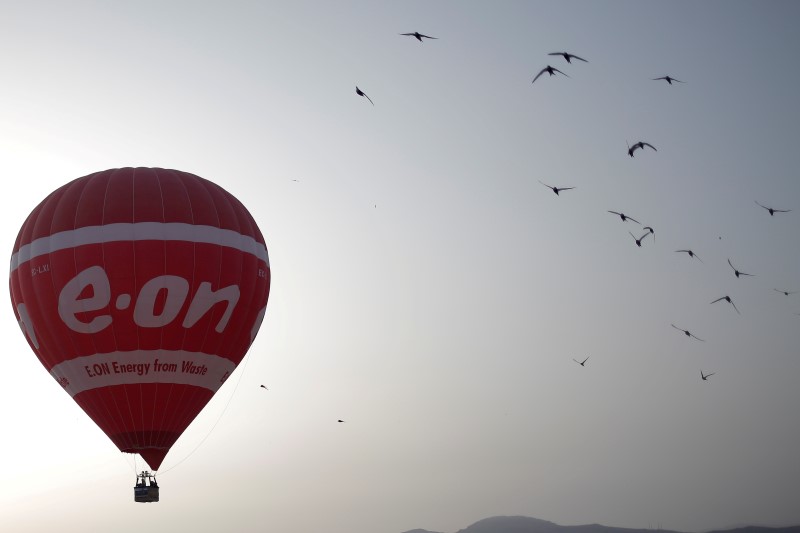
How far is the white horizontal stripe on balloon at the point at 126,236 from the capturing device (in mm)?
39344

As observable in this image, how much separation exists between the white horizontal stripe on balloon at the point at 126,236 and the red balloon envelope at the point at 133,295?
3cm

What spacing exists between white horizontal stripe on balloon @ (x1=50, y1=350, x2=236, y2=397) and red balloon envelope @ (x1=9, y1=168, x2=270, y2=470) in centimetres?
3

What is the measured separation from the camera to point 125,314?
3919cm

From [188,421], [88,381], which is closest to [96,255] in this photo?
[88,381]

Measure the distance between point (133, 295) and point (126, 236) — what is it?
204 centimetres

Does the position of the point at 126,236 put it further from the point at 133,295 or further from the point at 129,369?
the point at 129,369

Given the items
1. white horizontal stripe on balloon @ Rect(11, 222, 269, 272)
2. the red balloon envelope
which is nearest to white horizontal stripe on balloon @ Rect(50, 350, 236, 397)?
the red balloon envelope

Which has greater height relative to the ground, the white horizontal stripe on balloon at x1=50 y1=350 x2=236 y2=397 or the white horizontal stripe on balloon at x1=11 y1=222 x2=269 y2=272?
the white horizontal stripe on balloon at x1=11 y1=222 x2=269 y2=272

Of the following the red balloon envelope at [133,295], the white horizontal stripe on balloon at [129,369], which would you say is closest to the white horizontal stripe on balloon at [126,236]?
the red balloon envelope at [133,295]

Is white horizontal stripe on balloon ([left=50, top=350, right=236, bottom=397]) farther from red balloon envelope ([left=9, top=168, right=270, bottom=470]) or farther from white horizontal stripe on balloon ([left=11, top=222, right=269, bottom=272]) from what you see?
white horizontal stripe on balloon ([left=11, top=222, right=269, bottom=272])

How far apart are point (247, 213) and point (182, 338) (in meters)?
5.80

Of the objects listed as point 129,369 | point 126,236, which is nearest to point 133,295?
point 126,236

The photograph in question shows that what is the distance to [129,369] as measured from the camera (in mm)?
39406

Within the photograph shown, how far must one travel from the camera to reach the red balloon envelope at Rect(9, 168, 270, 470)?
39.2 m
